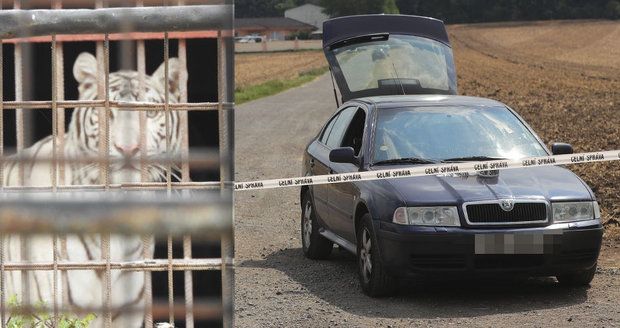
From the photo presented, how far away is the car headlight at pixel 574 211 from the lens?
779cm

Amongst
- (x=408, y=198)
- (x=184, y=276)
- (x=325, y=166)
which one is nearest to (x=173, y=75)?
(x=184, y=276)

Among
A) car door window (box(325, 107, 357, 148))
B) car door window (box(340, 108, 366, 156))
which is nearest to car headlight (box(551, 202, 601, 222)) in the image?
car door window (box(340, 108, 366, 156))

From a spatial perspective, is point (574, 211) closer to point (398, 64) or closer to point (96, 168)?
point (398, 64)

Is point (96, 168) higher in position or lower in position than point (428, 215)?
Result: higher

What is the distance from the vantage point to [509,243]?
25.1 feet

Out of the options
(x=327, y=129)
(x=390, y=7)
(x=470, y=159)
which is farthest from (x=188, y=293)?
(x=390, y=7)

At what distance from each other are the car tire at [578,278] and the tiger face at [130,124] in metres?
5.85

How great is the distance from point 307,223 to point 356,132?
42.9 inches

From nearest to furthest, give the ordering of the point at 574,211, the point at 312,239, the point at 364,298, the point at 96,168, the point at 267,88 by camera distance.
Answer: the point at 96,168 < the point at 574,211 < the point at 364,298 < the point at 312,239 < the point at 267,88

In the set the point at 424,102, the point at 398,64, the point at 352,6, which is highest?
the point at 352,6

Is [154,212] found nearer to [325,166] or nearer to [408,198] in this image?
[408,198]

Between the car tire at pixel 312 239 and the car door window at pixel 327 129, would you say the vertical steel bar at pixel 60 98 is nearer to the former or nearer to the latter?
the car tire at pixel 312 239

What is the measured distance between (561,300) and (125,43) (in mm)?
5863

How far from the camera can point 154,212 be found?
1952mm
